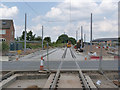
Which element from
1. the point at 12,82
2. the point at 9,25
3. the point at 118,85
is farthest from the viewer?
the point at 9,25

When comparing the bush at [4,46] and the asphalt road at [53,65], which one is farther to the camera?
the bush at [4,46]

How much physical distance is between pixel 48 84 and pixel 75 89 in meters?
1.28

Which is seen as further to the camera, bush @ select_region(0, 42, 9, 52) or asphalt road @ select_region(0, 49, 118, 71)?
bush @ select_region(0, 42, 9, 52)

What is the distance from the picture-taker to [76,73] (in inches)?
428

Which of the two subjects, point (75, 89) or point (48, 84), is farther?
point (48, 84)

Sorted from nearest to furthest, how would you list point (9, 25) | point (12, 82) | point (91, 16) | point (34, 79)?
point (12, 82) → point (34, 79) → point (91, 16) → point (9, 25)

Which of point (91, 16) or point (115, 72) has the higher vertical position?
point (91, 16)

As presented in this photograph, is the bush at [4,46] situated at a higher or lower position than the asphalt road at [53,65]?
higher

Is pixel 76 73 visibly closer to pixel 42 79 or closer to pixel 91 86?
pixel 42 79

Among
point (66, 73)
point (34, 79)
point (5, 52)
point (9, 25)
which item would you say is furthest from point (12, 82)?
point (9, 25)

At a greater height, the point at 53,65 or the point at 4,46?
the point at 4,46

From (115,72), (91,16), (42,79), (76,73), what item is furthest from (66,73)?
(91,16)

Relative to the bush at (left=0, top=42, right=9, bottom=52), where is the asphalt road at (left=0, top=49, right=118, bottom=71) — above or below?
below

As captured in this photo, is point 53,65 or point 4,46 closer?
point 53,65
